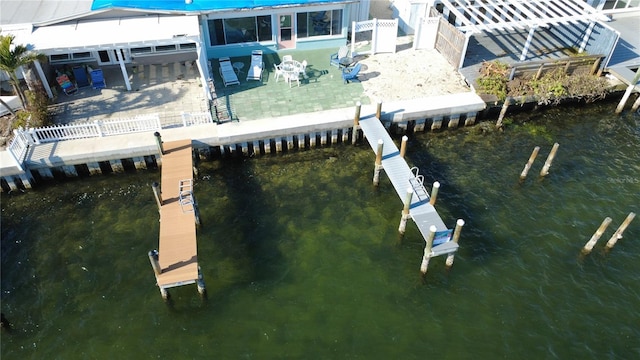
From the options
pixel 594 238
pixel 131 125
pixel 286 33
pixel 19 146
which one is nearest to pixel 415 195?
pixel 594 238

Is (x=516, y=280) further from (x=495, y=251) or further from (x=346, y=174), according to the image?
(x=346, y=174)

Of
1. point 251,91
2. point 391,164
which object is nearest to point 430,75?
point 391,164

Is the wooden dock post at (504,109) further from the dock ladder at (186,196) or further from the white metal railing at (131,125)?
the white metal railing at (131,125)

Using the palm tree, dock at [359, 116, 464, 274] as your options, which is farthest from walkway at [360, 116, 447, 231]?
the palm tree

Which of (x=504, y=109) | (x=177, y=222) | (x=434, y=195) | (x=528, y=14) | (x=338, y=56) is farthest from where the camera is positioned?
(x=338, y=56)

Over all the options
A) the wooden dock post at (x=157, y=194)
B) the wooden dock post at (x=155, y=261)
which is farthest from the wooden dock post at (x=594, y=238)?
the wooden dock post at (x=157, y=194)

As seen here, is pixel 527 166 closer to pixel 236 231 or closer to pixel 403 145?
pixel 403 145

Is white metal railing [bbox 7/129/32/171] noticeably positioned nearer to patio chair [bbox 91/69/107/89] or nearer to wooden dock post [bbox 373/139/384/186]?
patio chair [bbox 91/69/107/89]
